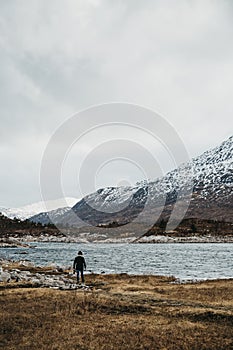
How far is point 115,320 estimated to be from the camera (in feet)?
79.6

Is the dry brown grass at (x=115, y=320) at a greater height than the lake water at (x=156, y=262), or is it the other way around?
the lake water at (x=156, y=262)

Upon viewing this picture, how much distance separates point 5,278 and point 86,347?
25631mm

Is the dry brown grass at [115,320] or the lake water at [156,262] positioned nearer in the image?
the dry brown grass at [115,320]

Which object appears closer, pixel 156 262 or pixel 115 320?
pixel 115 320

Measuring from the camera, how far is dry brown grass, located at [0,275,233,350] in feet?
64.7

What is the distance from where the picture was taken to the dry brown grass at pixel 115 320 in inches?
776

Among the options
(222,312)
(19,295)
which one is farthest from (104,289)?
(222,312)

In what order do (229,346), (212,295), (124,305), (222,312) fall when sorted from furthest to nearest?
(212,295) → (124,305) → (222,312) → (229,346)

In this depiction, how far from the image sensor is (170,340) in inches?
790

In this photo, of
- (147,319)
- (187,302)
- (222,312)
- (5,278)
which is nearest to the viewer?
(147,319)

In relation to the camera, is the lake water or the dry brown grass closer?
the dry brown grass

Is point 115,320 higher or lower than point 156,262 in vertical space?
lower

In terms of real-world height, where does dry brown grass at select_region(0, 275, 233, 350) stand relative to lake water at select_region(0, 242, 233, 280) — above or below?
below

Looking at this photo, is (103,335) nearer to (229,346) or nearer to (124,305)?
(229,346)
